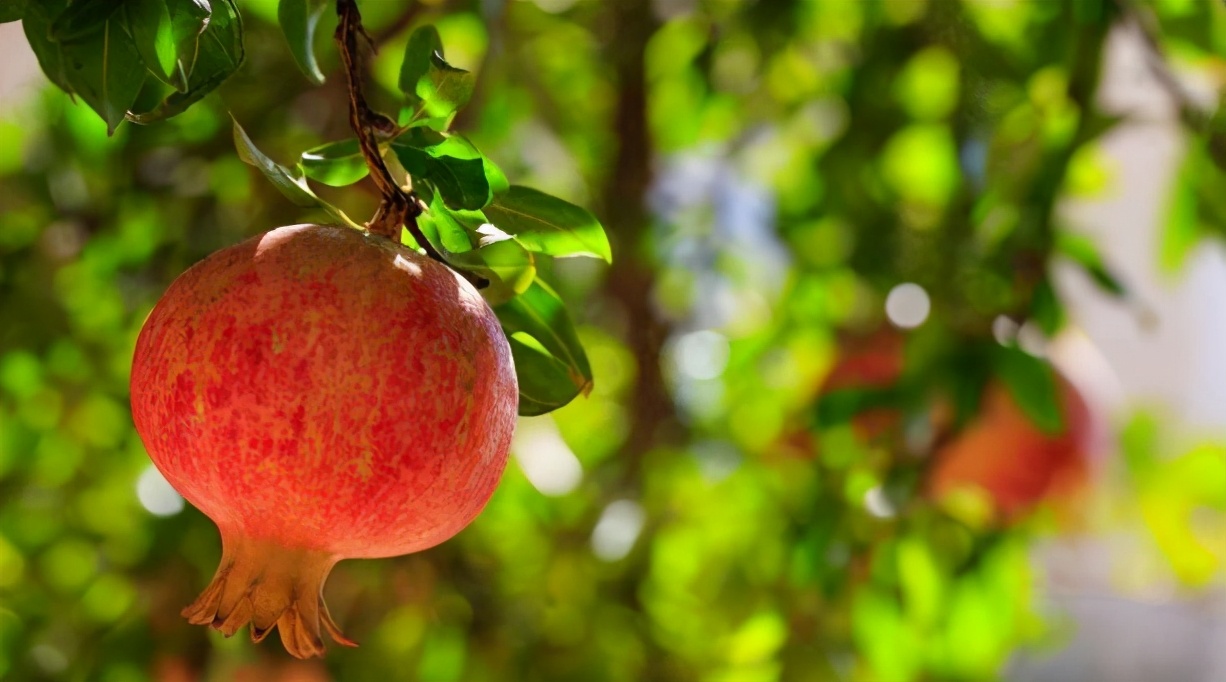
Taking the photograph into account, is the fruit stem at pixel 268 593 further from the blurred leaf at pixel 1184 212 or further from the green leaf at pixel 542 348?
the blurred leaf at pixel 1184 212

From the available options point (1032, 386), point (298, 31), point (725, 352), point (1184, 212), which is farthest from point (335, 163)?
point (725, 352)

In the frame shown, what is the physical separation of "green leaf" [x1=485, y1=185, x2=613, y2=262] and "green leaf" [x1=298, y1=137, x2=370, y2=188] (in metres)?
0.04

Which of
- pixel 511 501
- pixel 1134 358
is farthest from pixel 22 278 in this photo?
pixel 1134 358

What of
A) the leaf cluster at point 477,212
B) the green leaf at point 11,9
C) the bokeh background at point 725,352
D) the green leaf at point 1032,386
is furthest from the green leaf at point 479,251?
the green leaf at point 1032,386

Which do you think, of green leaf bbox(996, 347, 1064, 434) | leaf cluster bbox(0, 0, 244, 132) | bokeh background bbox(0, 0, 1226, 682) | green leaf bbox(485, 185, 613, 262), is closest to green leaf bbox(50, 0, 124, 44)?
leaf cluster bbox(0, 0, 244, 132)

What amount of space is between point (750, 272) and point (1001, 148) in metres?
0.47

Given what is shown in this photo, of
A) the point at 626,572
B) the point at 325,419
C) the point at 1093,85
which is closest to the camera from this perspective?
the point at 325,419

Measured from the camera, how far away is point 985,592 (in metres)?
0.88

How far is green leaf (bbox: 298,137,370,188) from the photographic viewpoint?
12.6 inches

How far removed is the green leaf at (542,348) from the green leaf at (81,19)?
0.13m

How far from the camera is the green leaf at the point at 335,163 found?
12.6 inches

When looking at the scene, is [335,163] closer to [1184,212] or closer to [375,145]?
[375,145]

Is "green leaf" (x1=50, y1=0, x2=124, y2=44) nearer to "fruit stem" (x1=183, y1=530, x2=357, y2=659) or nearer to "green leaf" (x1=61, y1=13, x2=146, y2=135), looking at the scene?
"green leaf" (x1=61, y1=13, x2=146, y2=135)

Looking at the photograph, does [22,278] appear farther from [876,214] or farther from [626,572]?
[876,214]
